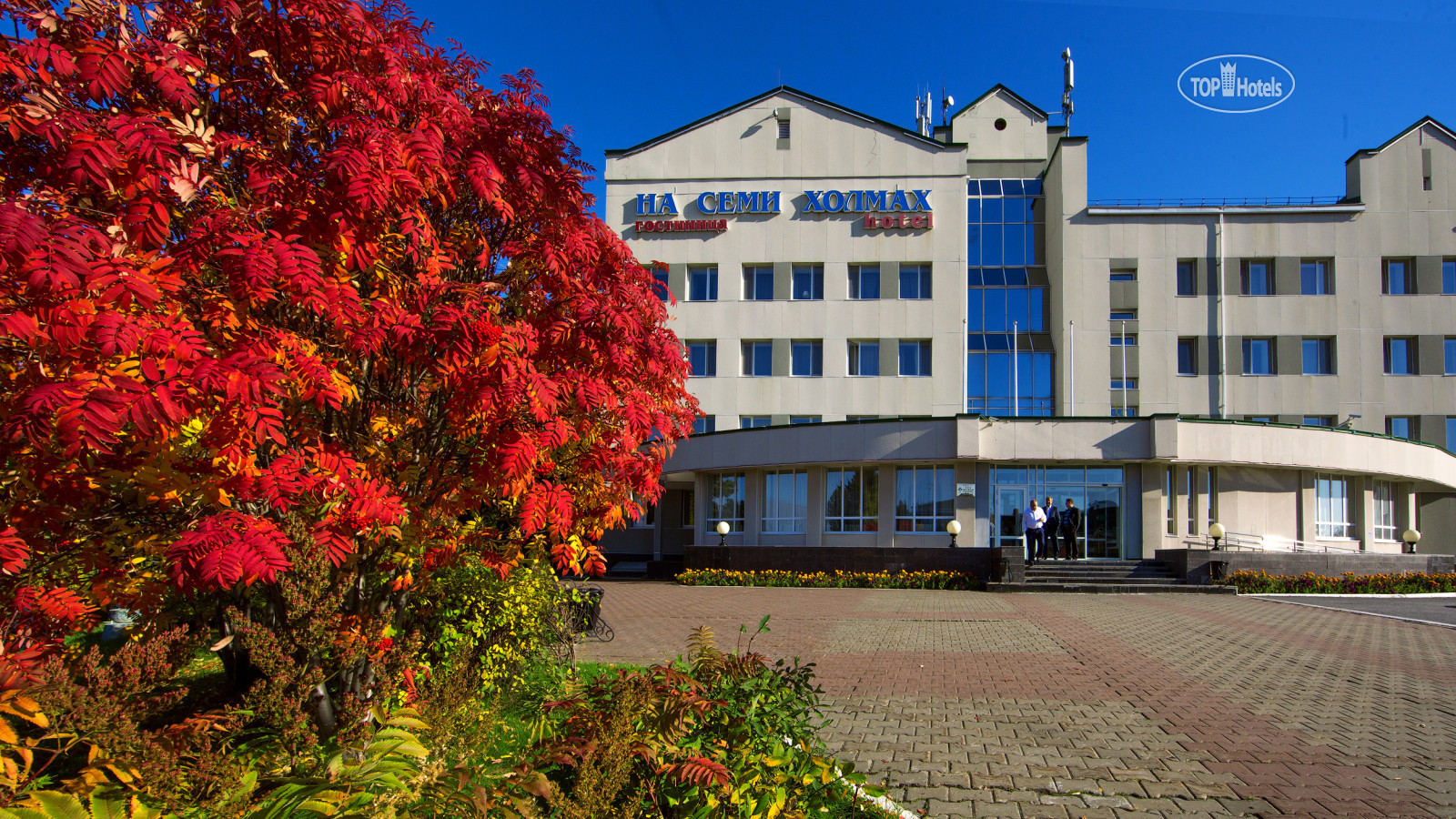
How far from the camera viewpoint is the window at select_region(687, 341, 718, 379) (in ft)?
109

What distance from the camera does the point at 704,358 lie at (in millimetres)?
33625

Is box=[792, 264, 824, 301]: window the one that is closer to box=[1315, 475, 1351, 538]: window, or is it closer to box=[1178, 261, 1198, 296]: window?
box=[1178, 261, 1198, 296]: window

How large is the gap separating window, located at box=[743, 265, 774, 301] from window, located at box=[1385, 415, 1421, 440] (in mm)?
23259

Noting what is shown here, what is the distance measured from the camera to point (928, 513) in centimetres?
2559

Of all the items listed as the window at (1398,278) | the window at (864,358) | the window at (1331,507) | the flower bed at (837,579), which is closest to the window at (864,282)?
the window at (864,358)

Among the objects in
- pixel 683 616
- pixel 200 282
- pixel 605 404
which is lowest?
pixel 683 616

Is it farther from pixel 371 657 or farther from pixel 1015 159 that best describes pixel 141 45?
pixel 1015 159

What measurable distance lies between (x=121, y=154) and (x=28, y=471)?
1.32 metres

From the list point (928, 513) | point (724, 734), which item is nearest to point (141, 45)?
point (724, 734)

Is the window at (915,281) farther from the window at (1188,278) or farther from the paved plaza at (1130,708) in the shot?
the paved plaza at (1130,708)

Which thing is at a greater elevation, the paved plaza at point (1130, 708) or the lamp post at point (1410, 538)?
the lamp post at point (1410, 538)

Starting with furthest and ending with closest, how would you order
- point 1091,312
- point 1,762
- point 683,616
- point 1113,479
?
point 1091,312 < point 1113,479 < point 683,616 < point 1,762

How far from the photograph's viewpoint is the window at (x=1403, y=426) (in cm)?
3212

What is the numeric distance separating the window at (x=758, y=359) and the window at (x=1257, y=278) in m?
18.0
